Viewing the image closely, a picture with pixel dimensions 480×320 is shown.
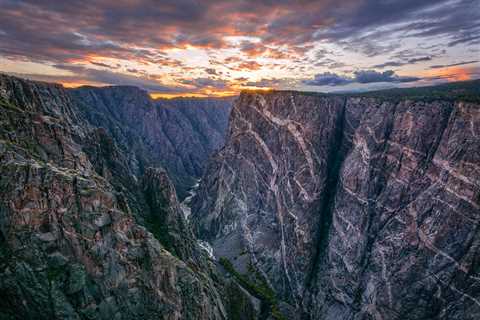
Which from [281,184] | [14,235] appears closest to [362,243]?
[281,184]

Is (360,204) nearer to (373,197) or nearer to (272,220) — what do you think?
(373,197)

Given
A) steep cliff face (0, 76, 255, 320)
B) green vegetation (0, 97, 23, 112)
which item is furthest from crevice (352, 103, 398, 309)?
green vegetation (0, 97, 23, 112)

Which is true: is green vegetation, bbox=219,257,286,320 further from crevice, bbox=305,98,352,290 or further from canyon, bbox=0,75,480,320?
crevice, bbox=305,98,352,290

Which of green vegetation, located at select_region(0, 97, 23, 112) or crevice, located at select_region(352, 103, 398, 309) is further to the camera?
crevice, located at select_region(352, 103, 398, 309)

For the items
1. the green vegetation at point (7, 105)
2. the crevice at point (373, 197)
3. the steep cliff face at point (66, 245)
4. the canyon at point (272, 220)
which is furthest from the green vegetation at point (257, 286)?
the green vegetation at point (7, 105)

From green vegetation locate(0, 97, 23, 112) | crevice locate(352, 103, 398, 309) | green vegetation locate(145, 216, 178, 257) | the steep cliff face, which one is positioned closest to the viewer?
the steep cliff face

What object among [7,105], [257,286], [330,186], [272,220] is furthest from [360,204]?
[7,105]
